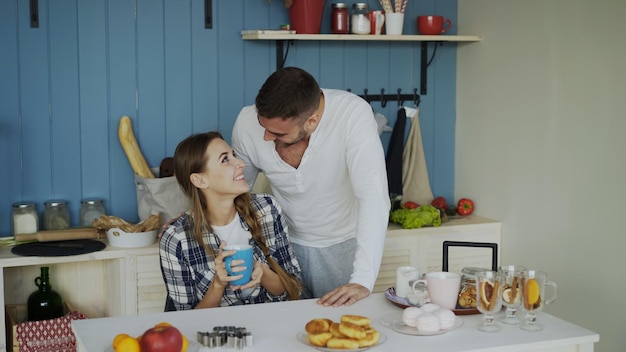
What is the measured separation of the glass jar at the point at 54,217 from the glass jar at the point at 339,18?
56.9 inches

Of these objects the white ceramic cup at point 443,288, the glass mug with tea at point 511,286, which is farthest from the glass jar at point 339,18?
the glass mug with tea at point 511,286

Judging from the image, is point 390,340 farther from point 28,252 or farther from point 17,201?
point 17,201

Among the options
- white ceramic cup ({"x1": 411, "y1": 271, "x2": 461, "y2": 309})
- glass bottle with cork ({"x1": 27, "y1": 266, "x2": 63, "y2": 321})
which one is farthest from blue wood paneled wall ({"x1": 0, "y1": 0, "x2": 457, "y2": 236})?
white ceramic cup ({"x1": 411, "y1": 271, "x2": 461, "y2": 309})

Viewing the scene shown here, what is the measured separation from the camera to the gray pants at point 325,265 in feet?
9.66

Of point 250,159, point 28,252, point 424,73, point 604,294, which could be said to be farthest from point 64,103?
point 604,294

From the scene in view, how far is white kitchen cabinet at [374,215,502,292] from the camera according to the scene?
3762mm

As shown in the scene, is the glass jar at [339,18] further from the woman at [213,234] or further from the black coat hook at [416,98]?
the woman at [213,234]

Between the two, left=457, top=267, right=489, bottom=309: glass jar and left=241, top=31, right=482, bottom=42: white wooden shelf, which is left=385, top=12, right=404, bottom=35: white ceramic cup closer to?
left=241, top=31, right=482, bottom=42: white wooden shelf

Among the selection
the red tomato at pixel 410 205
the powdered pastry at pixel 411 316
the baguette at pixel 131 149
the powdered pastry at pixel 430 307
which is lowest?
the red tomato at pixel 410 205

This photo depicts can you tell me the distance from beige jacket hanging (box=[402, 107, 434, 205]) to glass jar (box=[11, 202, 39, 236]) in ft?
5.65

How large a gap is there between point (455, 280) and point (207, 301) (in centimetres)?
74

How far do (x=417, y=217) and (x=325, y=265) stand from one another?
95cm

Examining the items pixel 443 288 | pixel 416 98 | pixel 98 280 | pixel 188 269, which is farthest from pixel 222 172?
pixel 416 98

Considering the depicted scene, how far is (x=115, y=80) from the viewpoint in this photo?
12.0 feet
